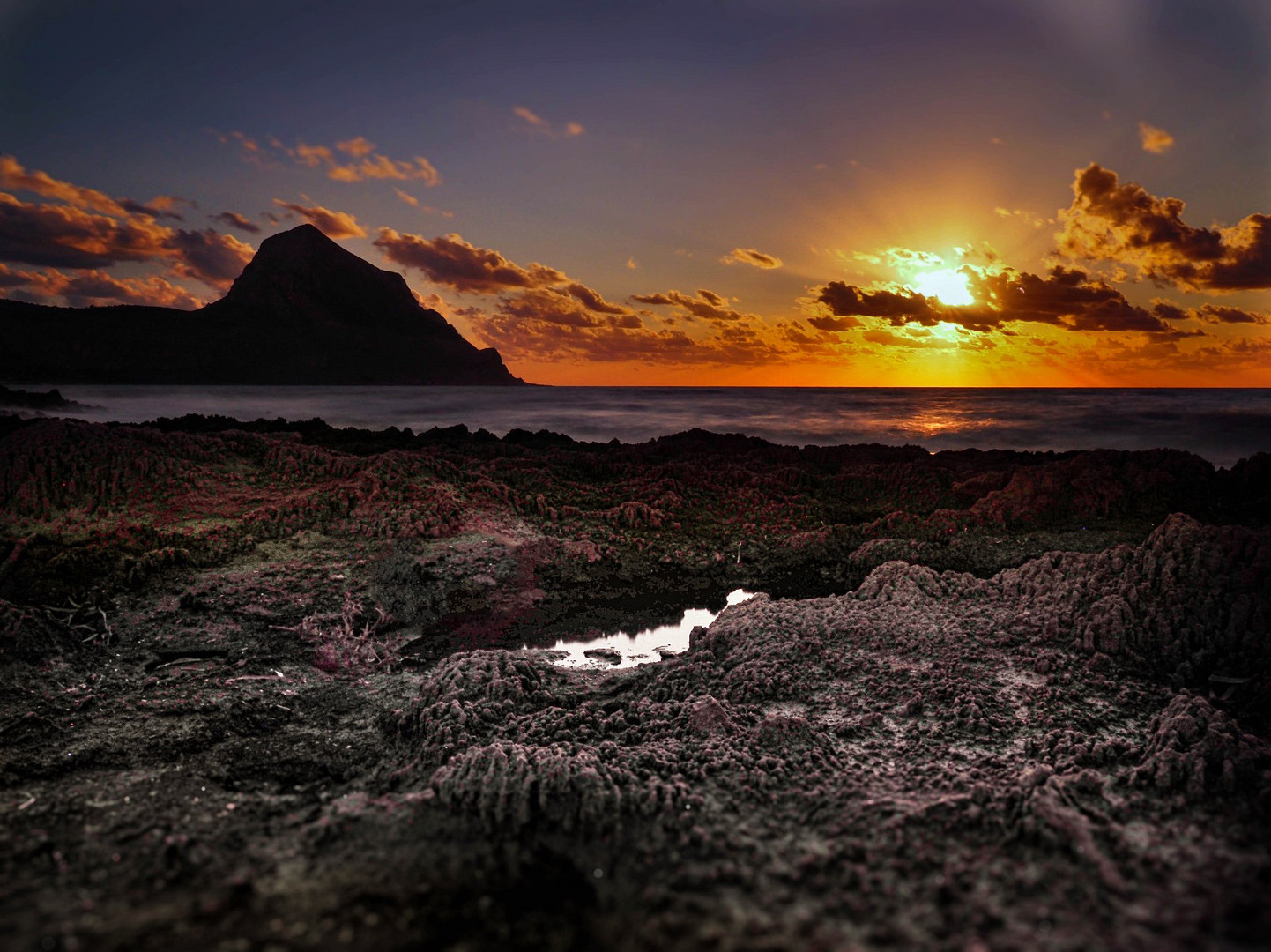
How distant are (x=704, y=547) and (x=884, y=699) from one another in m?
5.06

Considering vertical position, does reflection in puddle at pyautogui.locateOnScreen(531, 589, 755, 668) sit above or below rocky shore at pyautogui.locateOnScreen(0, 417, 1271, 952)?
below

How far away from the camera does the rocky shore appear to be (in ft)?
6.49

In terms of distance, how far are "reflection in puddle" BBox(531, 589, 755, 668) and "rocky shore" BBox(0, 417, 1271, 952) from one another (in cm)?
27

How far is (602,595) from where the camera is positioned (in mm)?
7328

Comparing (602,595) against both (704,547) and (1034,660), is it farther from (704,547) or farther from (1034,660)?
(1034,660)

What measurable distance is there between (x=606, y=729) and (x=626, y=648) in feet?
6.95

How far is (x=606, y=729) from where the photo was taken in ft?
12.0

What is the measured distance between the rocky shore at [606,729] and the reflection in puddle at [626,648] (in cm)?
27

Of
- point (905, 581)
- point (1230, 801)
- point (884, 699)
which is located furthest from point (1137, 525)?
point (1230, 801)

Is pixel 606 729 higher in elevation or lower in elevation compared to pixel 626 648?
higher

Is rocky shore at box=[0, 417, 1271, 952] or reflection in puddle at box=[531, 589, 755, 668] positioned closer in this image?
rocky shore at box=[0, 417, 1271, 952]

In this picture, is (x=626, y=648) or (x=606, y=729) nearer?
(x=606, y=729)

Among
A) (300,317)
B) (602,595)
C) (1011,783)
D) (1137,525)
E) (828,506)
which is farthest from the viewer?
(300,317)

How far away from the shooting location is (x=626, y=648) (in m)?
5.79
